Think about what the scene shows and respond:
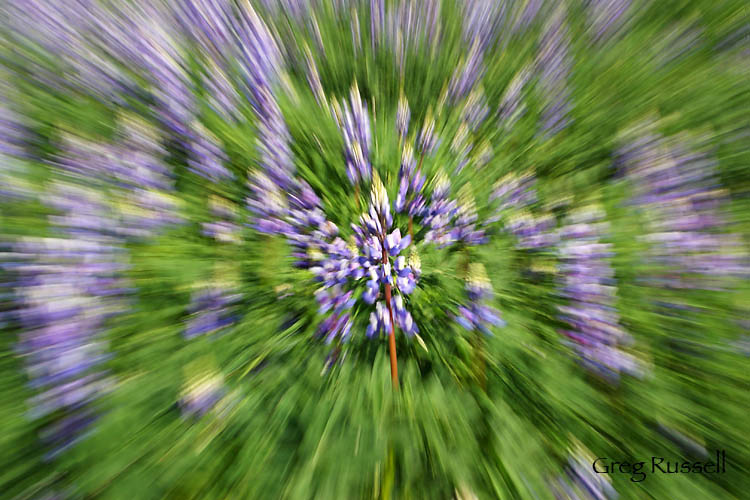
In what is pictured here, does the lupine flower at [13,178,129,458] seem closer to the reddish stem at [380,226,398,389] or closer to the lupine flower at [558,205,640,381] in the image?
the reddish stem at [380,226,398,389]

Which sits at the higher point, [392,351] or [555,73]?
[555,73]

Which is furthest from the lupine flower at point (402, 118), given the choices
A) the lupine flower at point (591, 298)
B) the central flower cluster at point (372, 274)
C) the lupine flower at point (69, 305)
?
the lupine flower at point (69, 305)

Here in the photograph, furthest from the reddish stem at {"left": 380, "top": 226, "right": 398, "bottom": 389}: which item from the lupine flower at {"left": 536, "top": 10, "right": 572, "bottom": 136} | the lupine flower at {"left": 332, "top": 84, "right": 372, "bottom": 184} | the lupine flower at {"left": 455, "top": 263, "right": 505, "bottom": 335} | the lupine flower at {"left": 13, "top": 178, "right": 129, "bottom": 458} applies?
the lupine flower at {"left": 536, "top": 10, "right": 572, "bottom": 136}

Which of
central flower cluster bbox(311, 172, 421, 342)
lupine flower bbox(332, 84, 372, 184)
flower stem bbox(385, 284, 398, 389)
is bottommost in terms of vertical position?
flower stem bbox(385, 284, 398, 389)

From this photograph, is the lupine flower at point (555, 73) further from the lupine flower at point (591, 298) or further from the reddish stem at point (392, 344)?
the reddish stem at point (392, 344)

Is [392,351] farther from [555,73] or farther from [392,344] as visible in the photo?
[555,73]

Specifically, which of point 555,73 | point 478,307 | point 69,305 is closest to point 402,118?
point 555,73
